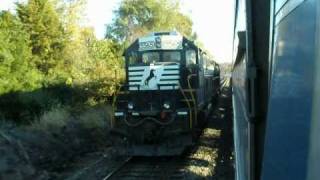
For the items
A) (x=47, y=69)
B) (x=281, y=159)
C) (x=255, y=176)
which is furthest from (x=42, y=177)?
(x=47, y=69)

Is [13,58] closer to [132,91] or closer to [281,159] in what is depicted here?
[132,91]

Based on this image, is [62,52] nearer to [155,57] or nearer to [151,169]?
[155,57]

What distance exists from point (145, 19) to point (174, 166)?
54.7 m

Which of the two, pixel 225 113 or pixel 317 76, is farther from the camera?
pixel 225 113

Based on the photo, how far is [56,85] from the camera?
2836cm

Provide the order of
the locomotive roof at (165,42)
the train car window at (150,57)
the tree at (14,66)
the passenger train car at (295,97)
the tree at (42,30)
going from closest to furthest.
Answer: the passenger train car at (295,97) → the locomotive roof at (165,42) → the train car window at (150,57) → the tree at (14,66) → the tree at (42,30)

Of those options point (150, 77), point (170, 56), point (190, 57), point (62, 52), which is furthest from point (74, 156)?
point (62, 52)

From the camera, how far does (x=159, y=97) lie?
49.4 feet

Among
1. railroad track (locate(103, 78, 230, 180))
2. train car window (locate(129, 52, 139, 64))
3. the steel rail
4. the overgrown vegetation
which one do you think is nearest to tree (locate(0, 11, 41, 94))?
the overgrown vegetation

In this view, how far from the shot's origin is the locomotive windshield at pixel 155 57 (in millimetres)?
15336

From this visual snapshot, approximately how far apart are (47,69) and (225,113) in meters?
19.3

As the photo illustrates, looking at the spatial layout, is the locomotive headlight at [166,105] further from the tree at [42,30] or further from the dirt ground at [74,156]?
the tree at [42,30]

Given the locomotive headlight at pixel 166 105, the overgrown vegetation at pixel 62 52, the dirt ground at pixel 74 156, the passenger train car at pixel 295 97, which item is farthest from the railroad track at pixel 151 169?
the passenger train car at pixel 295 97

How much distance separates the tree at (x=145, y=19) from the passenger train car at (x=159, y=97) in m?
47.8
